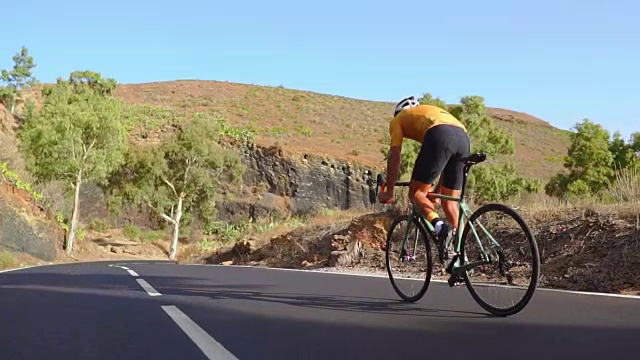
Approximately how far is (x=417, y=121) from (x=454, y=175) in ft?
2.14

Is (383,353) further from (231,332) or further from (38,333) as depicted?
(38,333)

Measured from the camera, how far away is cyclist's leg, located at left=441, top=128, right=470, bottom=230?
6240 millimetres

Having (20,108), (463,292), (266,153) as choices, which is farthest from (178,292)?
(20,108)

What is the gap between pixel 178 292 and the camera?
7949 millimetres

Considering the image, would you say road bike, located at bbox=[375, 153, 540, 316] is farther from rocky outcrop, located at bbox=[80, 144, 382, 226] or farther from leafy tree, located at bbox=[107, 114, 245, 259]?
rocky outcrop, located at bbox=[80, 144, 382, 226]

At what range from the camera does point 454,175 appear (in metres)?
6.40

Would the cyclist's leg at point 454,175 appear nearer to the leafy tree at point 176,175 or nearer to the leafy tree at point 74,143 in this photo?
the leafy tree at point 74,143

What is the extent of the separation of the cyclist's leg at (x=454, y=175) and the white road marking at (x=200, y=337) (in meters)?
2.64

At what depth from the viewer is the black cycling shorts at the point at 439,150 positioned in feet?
20.2

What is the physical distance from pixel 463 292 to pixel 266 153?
55515 millimetres

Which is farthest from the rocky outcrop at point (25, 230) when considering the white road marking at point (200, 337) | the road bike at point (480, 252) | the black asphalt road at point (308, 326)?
the road bike at point (480, 252)

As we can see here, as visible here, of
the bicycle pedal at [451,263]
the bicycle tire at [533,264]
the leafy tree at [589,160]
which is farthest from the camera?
the leafy tree at [589,160]

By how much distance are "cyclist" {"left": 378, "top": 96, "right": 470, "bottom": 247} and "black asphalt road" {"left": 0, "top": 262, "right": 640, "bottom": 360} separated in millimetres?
928

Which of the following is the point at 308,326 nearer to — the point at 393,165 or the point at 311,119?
the point at 393,165
